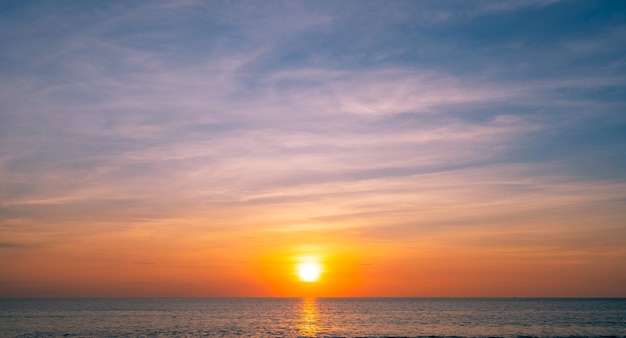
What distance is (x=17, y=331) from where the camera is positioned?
97562 mm

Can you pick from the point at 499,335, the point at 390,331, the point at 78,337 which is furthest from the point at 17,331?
the point at 499,335

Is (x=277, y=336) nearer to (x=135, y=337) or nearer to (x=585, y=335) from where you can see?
(x=135, y=337)

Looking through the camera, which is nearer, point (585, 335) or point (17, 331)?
point (585, 335)

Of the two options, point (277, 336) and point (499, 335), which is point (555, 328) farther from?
point (277, 336)

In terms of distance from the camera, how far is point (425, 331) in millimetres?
97000

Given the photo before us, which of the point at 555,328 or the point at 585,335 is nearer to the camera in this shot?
the point at 585,335

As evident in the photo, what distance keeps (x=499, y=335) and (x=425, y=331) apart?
46.2 feet

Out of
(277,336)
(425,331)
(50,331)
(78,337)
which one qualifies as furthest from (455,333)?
(50,331)

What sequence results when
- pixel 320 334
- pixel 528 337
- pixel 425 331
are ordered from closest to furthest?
pixel 528 337
pixel 320 334
pixel 425 331

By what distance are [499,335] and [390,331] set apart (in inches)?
781

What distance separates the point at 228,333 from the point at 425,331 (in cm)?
3642

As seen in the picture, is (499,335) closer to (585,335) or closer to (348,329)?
(585,335)

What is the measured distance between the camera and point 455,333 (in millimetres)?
91812

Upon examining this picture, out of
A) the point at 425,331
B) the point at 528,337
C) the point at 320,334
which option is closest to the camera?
the point at 528,337
